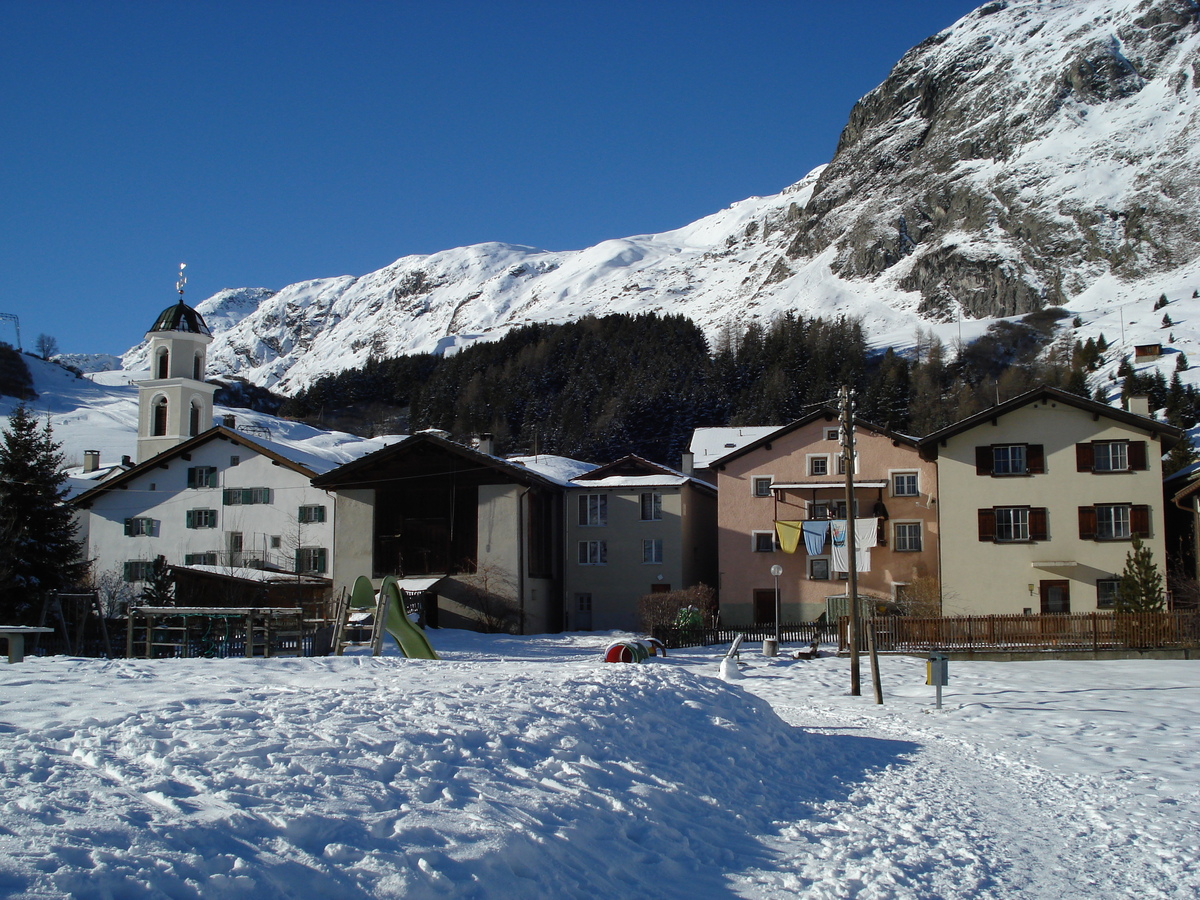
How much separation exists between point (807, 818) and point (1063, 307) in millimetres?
201211

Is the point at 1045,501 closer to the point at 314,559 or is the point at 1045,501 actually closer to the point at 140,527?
the point at 314,559

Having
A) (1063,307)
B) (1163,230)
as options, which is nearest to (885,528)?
(1063,307)

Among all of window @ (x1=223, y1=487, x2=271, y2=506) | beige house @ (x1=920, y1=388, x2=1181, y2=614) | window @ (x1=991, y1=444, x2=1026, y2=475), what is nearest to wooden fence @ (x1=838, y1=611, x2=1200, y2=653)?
beige house @ (x1=920, y1=388, x2=1181, y2=614)

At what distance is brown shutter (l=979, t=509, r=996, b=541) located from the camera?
42000 mm

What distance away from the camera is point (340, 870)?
22.2 ft

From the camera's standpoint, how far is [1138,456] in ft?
136

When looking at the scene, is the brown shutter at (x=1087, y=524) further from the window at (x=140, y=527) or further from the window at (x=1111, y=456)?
the window at (x=140, y=527)

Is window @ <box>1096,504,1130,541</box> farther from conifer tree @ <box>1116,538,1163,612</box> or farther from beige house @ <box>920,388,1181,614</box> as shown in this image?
conifer tree @ <box>1116,538,1163,612</box>

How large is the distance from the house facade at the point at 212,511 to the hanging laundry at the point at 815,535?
23120mm

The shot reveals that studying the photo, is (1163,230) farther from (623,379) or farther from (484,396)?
(484,396)

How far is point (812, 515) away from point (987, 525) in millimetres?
8034

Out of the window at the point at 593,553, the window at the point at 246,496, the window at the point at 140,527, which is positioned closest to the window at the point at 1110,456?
the window at the point at 593,553

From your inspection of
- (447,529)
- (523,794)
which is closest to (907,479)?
(447,529)

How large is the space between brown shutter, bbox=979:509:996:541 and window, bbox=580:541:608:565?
1761cm
